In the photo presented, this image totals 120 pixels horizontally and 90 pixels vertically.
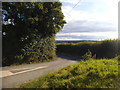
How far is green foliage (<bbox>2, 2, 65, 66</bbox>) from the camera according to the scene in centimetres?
1184

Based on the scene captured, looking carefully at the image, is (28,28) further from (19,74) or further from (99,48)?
(99,48)

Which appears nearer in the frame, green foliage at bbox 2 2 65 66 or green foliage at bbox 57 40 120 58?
green foliage at bbox 2 2 65 66

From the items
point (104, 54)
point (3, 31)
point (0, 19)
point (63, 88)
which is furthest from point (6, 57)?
point (104, 54)

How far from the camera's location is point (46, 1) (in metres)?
13.8

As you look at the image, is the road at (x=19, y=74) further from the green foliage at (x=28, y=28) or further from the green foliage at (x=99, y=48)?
the green foliage at (x=99, y=48)

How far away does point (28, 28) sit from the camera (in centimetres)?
1247

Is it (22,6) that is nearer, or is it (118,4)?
(118,4)

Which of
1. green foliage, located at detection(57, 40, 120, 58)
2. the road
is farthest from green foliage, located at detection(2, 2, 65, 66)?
green foliage, located at detection(57, 40, 120, 58)

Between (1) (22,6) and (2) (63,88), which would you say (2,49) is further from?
(2) (63,88)

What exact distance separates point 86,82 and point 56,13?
11.0 meters

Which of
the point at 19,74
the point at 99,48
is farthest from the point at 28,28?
the point at 99,48

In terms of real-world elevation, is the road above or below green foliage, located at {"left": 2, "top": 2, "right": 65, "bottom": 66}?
below

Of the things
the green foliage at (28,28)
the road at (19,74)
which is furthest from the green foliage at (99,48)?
the green foliage at (28,28)

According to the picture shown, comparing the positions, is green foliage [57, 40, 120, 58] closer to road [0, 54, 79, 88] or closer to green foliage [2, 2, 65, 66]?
road [0, 54, 79, 88]
